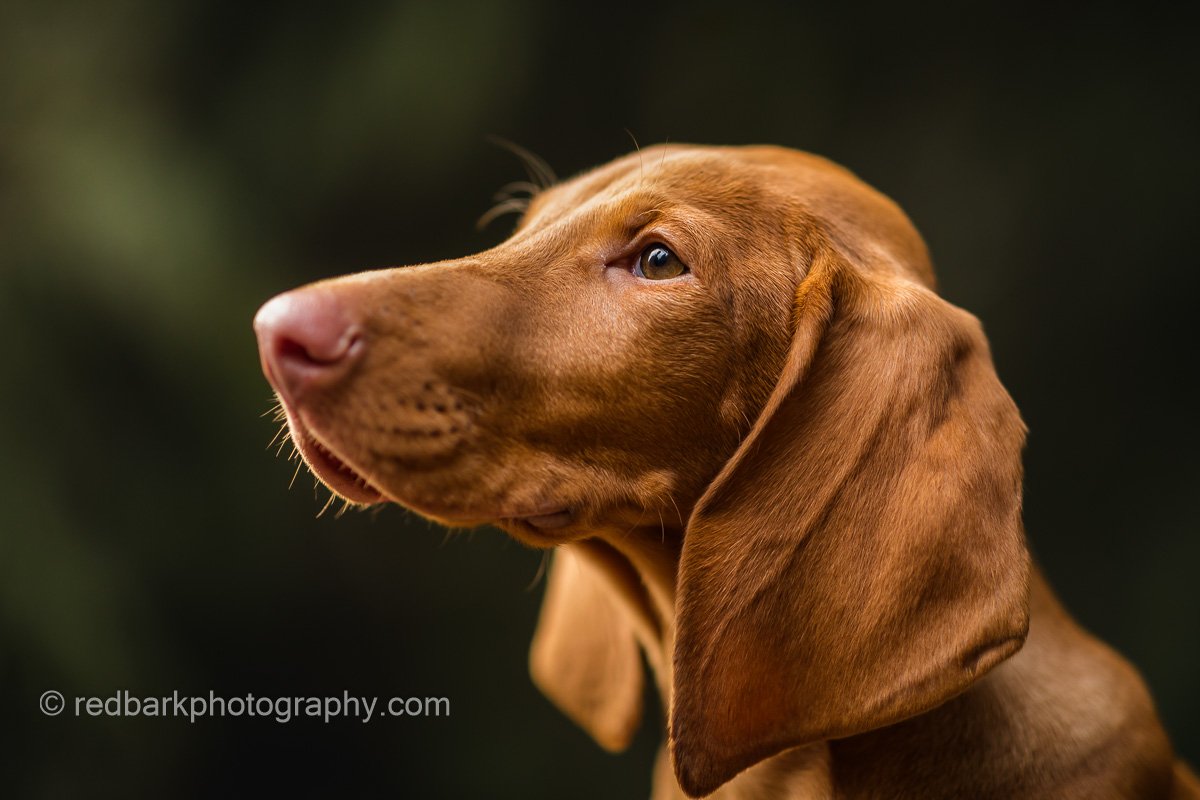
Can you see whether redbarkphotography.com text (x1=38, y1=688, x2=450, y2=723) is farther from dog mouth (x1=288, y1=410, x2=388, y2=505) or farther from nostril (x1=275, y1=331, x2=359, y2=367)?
nostril (x1=275, y1=331, x2=359, y2=367)

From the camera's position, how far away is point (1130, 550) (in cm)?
312

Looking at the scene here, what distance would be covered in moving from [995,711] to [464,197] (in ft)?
6.16

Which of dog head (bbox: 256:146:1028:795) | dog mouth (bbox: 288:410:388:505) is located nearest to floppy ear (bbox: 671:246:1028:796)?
dog head (bbox: 256:146:1028:795)

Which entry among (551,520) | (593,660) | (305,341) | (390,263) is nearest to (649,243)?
(551,520)

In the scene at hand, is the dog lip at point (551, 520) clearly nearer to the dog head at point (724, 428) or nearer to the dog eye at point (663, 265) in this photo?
the dog head at point (724, 428)

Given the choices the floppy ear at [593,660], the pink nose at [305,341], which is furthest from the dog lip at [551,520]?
the floppy ear at [593,660]

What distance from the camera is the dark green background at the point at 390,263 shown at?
266cm

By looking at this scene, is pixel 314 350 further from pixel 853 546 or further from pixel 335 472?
pixel 853 546

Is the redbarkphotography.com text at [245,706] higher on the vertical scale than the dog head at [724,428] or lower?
lower

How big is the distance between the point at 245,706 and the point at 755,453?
1.95 metres

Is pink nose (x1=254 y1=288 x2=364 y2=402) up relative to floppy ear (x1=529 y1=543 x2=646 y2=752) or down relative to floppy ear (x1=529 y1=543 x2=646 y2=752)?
up

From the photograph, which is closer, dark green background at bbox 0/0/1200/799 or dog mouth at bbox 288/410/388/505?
dog mouth at bbox 288/410/388/505

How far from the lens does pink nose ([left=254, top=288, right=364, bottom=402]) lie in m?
1.40

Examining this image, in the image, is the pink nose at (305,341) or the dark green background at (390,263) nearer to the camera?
the pink nose at (305,341)
